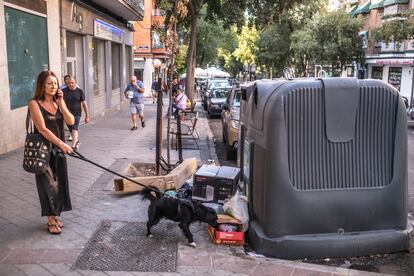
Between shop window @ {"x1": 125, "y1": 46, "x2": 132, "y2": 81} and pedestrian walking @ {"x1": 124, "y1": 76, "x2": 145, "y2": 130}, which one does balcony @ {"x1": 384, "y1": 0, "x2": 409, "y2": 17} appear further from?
pedestrian walking @ {"x1": 124, "y1": 76, "x2": 145, "y2": 130}

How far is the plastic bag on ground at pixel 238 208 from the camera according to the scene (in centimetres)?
477

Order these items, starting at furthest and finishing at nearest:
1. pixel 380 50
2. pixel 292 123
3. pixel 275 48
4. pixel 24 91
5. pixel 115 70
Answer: pixel 275 48
pixel 380 50
pixel 115 70
pixel 24 91
pixel 292 123

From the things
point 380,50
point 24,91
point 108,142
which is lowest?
point 108,142

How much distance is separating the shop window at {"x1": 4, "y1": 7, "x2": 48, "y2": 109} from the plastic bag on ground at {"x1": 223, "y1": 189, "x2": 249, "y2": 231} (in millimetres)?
6239

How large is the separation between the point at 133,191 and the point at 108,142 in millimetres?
5224

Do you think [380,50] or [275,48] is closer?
[380,50]

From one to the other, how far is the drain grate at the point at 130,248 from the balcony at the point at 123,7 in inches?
481

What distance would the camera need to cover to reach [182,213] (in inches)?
175

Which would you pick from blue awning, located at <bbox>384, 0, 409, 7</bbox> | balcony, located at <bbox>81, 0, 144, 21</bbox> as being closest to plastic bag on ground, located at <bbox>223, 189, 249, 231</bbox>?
balcony, located at <bbox>81, 0, 144, 21</bbox>

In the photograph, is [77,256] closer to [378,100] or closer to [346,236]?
[346,236]

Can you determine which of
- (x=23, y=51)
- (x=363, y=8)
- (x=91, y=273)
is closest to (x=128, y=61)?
(x=23, y=51)

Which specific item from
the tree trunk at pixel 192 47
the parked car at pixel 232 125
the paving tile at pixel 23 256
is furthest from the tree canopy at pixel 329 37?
the paving tile at pixel 23 256

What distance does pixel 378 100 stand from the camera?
4398 millimetres

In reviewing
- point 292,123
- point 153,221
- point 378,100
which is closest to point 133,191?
point 153,221
